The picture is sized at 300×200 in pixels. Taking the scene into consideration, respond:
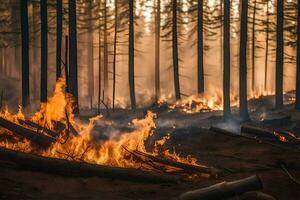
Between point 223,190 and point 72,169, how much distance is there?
371cm

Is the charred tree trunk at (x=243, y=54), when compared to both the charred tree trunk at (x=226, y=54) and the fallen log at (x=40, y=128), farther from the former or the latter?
the fallen log at (x=40, y=128)

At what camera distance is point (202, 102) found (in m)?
29.2

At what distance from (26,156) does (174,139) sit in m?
7.91

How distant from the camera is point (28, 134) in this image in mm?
11781

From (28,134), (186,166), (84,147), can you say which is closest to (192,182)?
(186,166)

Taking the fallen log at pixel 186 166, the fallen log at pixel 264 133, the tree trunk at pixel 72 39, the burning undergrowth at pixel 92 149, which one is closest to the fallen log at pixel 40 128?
the burning undergrowth at pixel 92 149

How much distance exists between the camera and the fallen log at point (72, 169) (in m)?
9.91

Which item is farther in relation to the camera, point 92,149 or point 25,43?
point 25,43

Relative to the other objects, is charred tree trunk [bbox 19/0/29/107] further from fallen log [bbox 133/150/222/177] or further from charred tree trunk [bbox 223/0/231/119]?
fallen log [bbox 133/150/222/177]

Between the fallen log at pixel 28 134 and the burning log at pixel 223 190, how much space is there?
201 inches

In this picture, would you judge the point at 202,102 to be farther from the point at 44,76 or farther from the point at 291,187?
the point at 291,187

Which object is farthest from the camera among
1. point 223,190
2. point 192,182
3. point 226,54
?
point 226,54

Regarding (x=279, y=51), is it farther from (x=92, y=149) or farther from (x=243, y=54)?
(x=92, y=149)

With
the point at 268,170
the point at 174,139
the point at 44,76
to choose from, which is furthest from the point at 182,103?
the point at 268,170
